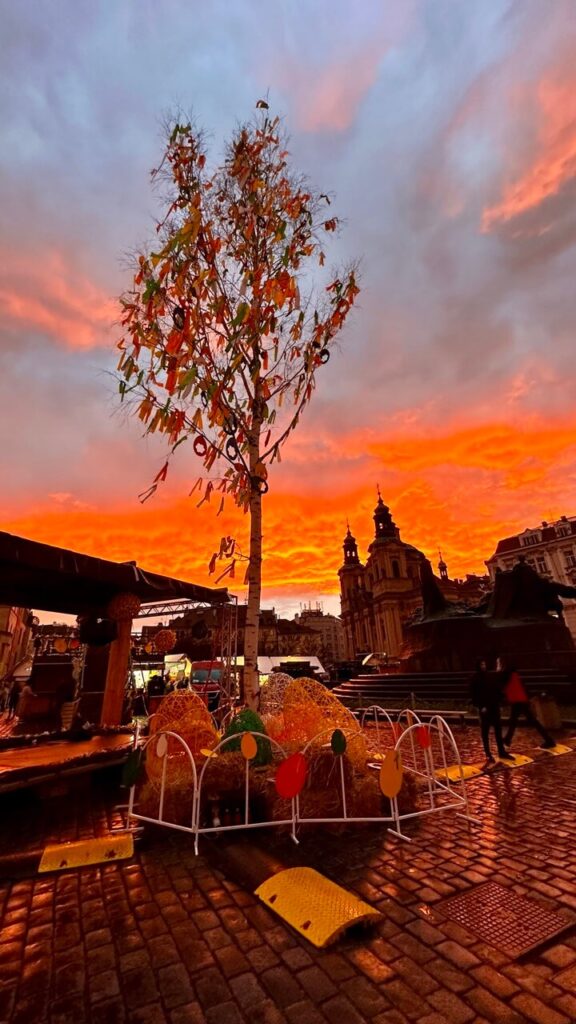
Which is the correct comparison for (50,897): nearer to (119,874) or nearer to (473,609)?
(119,874)

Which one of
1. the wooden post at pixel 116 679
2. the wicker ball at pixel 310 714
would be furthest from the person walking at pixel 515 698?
the wooden post at pixel 116 679

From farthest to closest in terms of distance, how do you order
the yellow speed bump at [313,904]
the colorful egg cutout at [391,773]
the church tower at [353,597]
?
1. the church tower at [353,597]
2. the colorful egg cutout at [391,773]
3. the yellow speed bump at [313,904]

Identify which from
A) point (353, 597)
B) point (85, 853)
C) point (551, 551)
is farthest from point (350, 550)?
point (85, 853)

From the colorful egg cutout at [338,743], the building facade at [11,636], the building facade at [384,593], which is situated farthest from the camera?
the building facade at [384,593]

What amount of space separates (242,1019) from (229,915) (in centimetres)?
117

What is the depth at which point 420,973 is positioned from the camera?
9.12 feet

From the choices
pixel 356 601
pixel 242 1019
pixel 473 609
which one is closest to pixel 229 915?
pixel 242 1019

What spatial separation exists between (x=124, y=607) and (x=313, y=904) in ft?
→ 27.0

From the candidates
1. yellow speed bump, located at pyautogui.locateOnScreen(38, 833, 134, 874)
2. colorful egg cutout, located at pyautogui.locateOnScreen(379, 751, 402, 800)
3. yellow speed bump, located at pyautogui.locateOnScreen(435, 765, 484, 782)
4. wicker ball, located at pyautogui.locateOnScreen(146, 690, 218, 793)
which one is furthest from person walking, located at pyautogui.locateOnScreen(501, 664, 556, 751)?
yellow speed bump, located at pyautogui.locateOnScreen(38, 833, 134, 874)

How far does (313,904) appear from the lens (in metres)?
3.52

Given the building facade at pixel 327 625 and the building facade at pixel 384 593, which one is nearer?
the building facade at pixel 384 593

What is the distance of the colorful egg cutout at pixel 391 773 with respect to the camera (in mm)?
4859

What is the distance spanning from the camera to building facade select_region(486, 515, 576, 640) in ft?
218

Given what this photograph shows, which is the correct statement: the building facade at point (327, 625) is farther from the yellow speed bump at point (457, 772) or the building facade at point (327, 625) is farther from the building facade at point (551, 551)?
the yellow speed bump at point (457, 772)
